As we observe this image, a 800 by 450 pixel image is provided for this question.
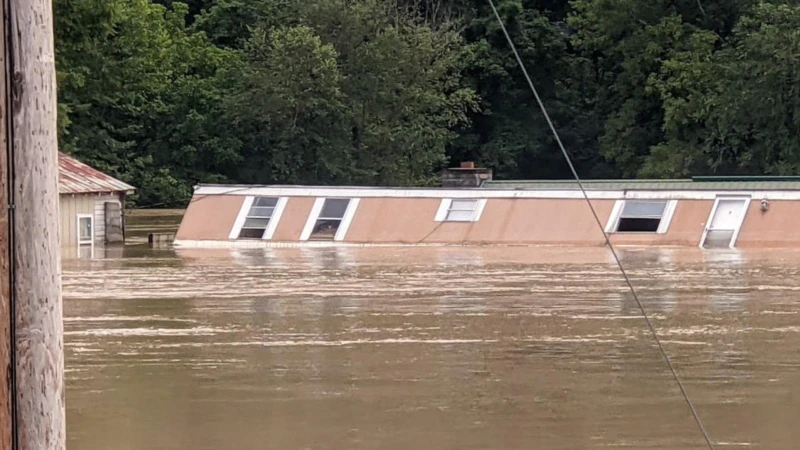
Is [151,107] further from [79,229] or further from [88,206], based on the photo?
[79,229]

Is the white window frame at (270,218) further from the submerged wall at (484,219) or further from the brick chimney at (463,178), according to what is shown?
the brick chimney at (463,178)

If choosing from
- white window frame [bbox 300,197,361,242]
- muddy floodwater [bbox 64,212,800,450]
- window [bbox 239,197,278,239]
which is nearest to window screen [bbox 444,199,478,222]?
white window frame [bbox 300,197,361,242]

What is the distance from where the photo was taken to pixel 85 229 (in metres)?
29.2

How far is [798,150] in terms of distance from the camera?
138 feet

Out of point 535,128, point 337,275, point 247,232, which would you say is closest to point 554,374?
point 337,275

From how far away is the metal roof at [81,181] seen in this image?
28.5 metres

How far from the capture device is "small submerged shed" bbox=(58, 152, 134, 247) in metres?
28.5

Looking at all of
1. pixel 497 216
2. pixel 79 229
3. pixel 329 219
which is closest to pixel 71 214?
pixel 79 229

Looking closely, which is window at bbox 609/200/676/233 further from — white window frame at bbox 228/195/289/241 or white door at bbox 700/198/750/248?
white window frame at bbox 228/195/289/241

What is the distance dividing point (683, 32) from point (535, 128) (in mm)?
8102

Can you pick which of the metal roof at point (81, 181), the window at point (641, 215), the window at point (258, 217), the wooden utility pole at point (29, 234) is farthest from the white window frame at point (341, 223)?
the wooden utility pole at point (29, 234)

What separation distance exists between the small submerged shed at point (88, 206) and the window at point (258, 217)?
2681 millimetres

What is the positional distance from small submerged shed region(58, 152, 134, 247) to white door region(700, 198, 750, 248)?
12.2 metres

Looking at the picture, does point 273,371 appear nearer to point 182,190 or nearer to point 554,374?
point 554,374
